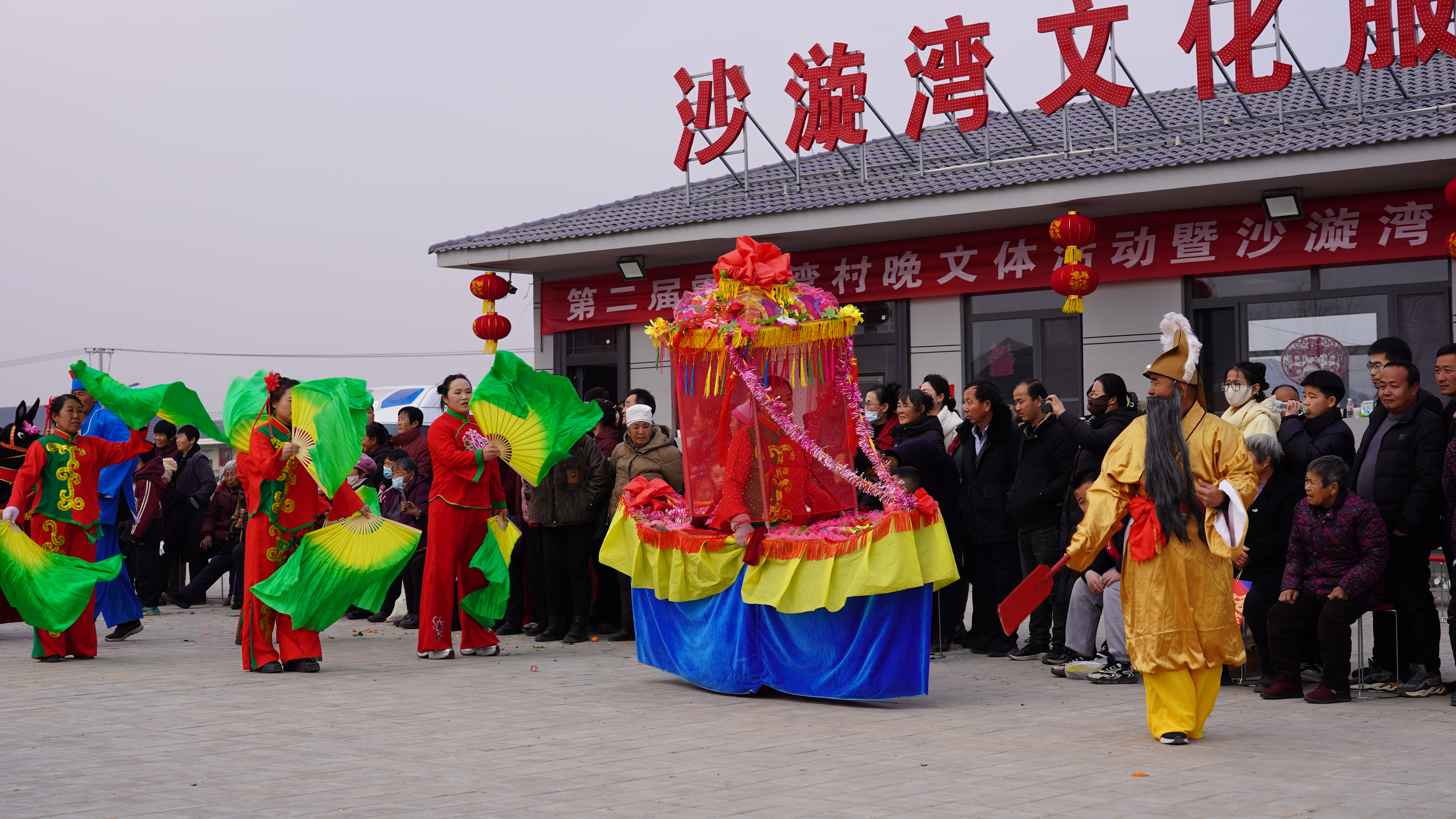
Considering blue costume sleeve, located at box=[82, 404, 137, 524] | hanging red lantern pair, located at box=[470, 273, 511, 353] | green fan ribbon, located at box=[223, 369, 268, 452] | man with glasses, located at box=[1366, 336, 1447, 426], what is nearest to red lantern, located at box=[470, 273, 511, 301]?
hanging red lantern pair, located at box=[470, 273, 511, 353]

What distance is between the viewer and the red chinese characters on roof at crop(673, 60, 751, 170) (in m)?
16.1

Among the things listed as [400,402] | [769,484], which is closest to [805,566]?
[769,484]

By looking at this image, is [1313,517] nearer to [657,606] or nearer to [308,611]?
[657,606]

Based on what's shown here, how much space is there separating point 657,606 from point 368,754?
2544 mm

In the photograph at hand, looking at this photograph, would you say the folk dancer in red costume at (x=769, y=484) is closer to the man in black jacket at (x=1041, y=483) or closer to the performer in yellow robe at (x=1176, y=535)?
the man in black jacket at (x=1041, y=483)

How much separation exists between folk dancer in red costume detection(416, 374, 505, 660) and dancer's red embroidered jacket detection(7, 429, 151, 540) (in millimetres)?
2457

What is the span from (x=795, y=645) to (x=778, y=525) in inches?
26.3

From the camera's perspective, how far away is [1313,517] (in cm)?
740

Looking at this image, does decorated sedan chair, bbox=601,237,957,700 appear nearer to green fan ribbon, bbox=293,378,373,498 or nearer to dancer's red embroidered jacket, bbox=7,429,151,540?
green fan ribbon, bbox=293,378,373,498

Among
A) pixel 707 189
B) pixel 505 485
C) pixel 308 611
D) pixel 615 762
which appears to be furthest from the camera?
pixel 707 189

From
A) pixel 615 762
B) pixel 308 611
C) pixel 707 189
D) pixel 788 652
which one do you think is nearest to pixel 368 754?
pixel 615 762

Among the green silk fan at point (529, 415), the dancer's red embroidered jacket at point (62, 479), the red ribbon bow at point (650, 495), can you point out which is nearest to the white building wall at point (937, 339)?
the green silk fan at point (529, 415)

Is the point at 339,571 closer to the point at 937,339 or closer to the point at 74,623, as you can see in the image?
the point at 74,623

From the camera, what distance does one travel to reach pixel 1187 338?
6336mm
